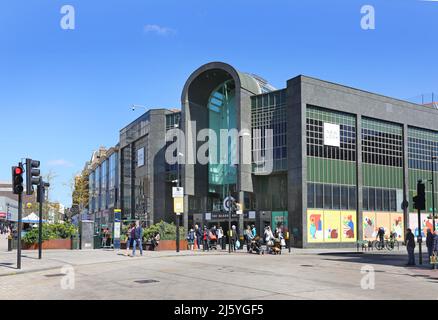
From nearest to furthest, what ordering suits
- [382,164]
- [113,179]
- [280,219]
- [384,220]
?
[280,219], [384,220], [382,164], [113,179]

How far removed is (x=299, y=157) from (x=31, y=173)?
2907cm

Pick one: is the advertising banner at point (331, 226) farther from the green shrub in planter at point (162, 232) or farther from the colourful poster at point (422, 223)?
the green shrub in planter at point (162, 232)

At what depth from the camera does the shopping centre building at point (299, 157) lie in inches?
1847

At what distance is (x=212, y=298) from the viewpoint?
449 inches

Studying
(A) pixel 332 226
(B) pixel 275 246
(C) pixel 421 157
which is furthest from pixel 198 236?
(C) pixel 421 157

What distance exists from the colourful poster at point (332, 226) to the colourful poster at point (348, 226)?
54cm

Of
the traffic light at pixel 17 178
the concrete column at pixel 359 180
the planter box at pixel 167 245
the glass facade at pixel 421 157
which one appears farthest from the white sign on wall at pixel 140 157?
the traffic light at pixel 17 178

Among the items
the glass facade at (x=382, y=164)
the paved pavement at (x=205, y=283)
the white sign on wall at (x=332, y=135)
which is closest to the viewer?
the paved pavement at (x=205, y=283)

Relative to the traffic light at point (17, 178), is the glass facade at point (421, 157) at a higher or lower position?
higher

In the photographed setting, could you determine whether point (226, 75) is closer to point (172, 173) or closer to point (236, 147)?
point (236, 147)

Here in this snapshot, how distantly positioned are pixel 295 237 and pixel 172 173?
59.3 feet

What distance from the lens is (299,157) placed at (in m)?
46.1

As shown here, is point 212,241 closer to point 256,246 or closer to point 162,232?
point 162,232

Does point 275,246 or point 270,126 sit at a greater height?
point 270,126
